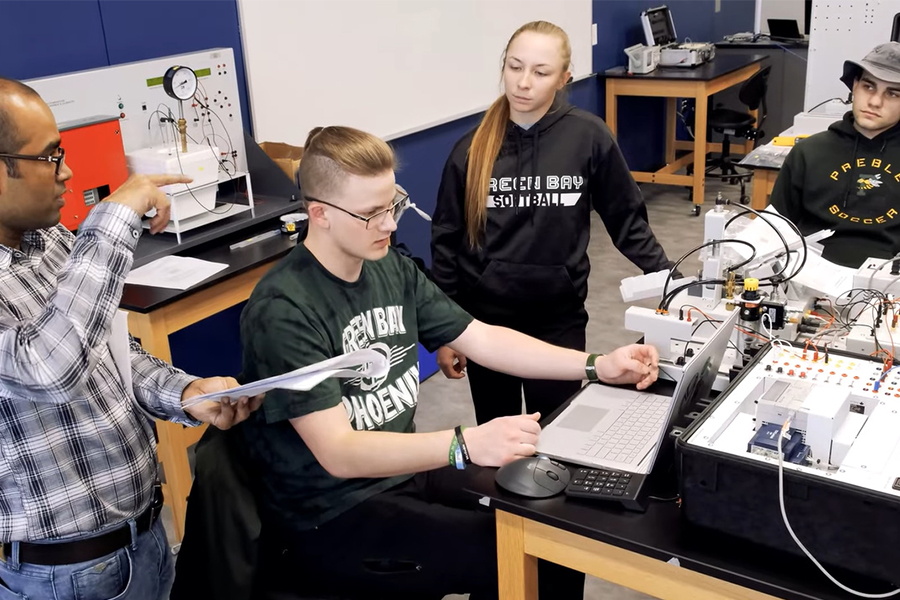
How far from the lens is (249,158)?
10.7ft

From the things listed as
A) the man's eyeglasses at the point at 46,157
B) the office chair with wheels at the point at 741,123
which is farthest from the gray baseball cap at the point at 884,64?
the office chair with wheels at the point at 741,123

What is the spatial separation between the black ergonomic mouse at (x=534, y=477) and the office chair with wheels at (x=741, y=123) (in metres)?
4.54

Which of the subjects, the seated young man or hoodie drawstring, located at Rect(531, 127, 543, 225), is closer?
the seated young man

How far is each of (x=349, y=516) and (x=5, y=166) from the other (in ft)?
2.83

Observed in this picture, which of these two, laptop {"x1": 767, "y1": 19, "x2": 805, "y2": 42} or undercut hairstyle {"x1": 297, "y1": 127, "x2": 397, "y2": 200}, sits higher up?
undercut hairstyle {"x1": 297, "y1": 127, "x2": 397, "y2": 200}

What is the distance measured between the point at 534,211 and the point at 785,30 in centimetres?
542

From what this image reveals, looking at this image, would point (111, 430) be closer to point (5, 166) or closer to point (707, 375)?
point (5, 166)

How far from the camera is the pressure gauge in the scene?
2832 mm

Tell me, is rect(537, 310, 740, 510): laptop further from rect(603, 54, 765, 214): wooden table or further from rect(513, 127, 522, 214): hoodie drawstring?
rect(603, 54, 765, 214): wooden table

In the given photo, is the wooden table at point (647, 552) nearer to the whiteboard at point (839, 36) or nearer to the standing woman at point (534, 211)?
the standing woman at point (534, 211)

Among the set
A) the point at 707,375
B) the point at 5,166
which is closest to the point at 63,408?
the point at 5,166

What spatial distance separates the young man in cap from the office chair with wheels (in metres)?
2.90

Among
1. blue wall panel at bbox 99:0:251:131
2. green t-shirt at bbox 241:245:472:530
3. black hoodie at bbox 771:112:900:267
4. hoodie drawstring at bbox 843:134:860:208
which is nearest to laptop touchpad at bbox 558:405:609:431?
green t-shirt at bbox 241:245:472:530

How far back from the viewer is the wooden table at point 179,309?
245 centimetres
